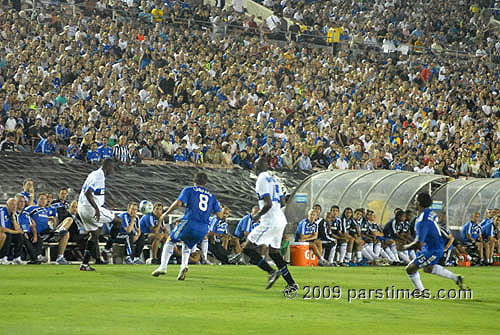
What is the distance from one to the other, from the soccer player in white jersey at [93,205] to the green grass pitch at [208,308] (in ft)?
2.30

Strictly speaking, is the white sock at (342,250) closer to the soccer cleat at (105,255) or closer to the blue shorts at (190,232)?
the soccer cleat at (105,255)

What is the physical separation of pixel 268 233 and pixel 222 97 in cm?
1843

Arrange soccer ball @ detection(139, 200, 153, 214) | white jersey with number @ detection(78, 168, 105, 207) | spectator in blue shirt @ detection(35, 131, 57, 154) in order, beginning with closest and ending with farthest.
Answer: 1. white jersey with number @ detection(78, 168, 105, 207)
2. soccer ball @ detection(139, 200, 153, 214)
3. spectator in blue shirt @ detection(35, 131, 57, 154)

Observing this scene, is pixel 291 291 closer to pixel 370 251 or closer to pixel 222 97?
pixel 370 251

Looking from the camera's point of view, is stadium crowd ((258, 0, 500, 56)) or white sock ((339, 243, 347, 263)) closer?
white sock ((339, 243, 347, 263))

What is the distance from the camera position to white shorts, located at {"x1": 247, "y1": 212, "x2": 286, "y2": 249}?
1399 cm

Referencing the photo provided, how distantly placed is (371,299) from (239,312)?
2.86 meters

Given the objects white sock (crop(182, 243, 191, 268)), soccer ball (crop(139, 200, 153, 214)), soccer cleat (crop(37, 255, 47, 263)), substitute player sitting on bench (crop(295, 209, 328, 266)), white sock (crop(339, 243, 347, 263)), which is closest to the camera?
white sock (crop(182, 243, 191, 268))

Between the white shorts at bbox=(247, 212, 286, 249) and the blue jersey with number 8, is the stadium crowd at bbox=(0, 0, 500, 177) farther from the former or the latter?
the white shorts at bbox=(247, 212, 286, 249)

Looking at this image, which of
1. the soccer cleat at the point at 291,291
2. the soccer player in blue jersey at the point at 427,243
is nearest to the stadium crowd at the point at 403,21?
the soccer player in blue jersey at the point at 427,243

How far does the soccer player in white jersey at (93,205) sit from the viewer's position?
16750 mm

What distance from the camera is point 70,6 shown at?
33.5 metres

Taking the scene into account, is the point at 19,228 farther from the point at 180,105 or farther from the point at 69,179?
the point at 180,105

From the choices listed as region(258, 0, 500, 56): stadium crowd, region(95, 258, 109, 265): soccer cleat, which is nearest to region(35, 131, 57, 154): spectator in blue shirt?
region(95, 258, 109, 265): soccer cleat
